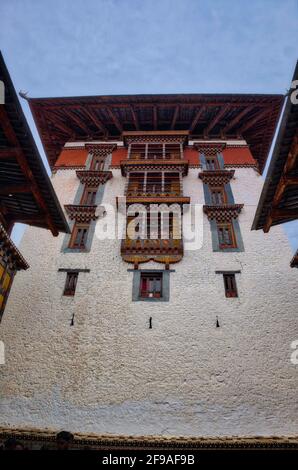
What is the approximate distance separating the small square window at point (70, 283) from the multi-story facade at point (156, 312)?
35 mm

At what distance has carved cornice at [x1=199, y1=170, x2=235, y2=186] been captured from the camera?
12539 mm

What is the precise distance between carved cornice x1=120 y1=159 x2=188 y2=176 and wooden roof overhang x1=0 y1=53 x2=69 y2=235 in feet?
18.1

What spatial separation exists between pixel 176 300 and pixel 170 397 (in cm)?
265

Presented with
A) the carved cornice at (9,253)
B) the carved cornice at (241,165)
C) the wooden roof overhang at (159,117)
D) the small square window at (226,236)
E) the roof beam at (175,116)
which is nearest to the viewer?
the carved cornice at (9,253)

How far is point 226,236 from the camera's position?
418 inches

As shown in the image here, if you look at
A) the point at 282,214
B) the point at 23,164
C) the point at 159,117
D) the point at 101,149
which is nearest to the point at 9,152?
the point at 23,164

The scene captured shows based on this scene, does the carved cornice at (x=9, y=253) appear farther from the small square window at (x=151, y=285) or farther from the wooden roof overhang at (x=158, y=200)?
the wooden roof overhang at (x=158, y=200)

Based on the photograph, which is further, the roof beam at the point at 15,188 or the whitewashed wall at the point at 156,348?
the whitewashed wall at the point at 156,348

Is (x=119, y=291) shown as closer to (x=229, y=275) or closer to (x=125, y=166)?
(x=229, y=275)

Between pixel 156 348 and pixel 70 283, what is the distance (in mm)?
3488

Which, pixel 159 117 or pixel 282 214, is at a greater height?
pixel 159 117

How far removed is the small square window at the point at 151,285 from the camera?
9.14 metres

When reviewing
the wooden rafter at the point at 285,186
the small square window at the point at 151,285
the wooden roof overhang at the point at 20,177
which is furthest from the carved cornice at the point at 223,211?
the wooden roof overhang at the point at 20,177

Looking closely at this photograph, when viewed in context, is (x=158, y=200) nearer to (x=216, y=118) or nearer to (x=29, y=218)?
(x=29, y=218)
